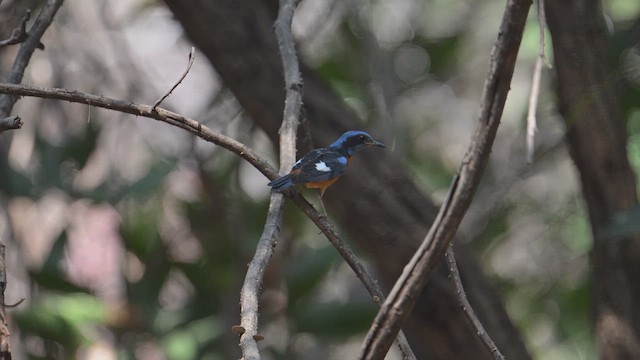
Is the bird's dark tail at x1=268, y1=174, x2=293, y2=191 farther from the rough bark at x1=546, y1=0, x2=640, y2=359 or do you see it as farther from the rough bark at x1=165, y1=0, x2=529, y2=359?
the rough bark at x1=546, y1=0, x2=640, y2=359

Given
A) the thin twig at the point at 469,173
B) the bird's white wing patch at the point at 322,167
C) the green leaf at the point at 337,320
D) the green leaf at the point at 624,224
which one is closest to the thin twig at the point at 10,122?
the thin twig at the point at 469,173

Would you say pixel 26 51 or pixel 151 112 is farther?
pixel 26 51

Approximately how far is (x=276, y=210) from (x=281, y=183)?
0.10 metres

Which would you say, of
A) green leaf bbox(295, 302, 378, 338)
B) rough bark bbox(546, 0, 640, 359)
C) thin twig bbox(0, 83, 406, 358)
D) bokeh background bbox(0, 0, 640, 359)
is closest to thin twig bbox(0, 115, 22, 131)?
thin twig bbox(0, 83, 406, 358)

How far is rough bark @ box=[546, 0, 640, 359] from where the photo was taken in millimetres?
3164

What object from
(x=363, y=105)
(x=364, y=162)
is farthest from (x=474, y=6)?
(x=364, y=162)

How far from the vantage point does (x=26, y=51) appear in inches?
86.3

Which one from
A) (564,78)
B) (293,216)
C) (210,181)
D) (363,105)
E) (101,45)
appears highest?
(101,45)

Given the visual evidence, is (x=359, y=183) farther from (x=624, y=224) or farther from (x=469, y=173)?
(x=469, y=173)

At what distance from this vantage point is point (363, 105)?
545cm

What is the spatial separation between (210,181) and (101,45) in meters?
1.71

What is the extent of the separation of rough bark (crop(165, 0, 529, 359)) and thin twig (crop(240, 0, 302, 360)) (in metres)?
0.62

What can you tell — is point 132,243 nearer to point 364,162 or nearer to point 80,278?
Result: point 80,278

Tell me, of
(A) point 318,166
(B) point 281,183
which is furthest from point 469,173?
(A) point 318,166
